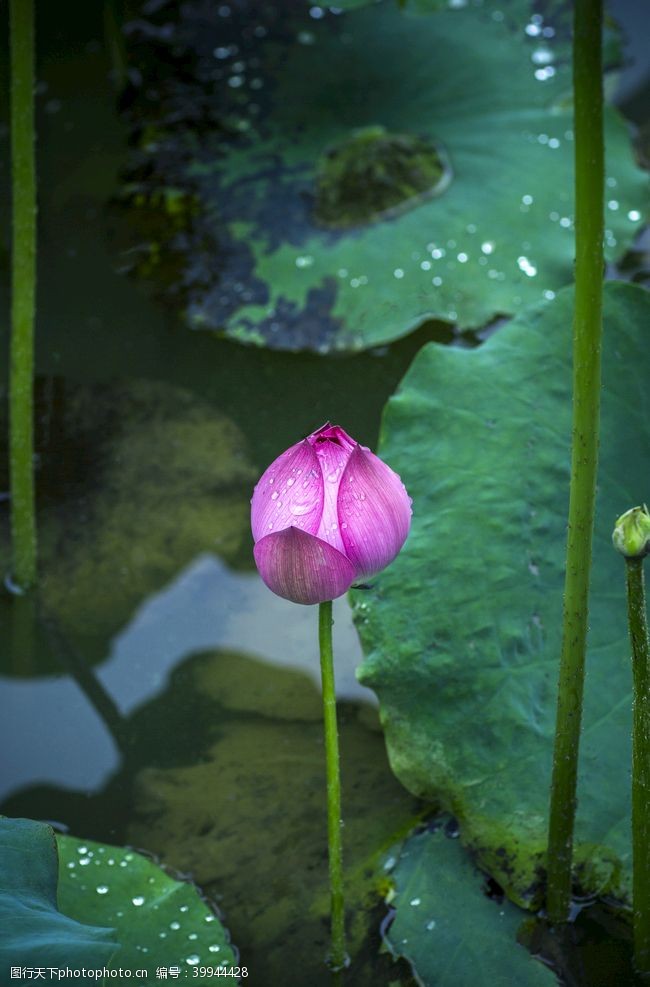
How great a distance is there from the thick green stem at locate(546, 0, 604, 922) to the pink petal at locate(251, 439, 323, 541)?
0.23 metres

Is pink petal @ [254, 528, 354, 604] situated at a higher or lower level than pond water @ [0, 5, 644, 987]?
higher

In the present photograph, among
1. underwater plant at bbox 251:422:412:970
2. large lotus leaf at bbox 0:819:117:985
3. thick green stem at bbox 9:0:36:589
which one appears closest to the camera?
large lotus leaf at bbox 0:819:117:985

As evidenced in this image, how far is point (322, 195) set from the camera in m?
2.19

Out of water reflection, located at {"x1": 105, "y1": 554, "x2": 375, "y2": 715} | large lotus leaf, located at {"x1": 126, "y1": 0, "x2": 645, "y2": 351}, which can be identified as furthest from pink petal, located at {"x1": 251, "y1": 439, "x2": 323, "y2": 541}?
large lotus leaf, located at {"x1": 126, "y1": 0, "x2": 645, "y2": 351}

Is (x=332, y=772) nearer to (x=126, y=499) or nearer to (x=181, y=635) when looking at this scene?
(x=181, y=635)

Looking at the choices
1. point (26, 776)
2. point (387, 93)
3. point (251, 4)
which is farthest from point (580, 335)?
point (251, 4)

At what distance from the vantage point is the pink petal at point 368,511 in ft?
3.01

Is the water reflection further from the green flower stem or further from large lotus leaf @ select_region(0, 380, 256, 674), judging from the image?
the green flower stem

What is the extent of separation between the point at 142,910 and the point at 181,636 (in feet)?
1.74

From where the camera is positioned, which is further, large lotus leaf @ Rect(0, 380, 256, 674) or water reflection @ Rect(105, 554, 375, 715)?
large lotus leaf @ Rect(0, 380, 256, 674)

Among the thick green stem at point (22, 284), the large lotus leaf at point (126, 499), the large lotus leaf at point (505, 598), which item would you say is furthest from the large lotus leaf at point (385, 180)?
the large lotus leaf at point (505, 598)

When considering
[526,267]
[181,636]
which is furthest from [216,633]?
[526,267]

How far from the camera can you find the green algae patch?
7.06ft

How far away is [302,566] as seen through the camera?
91 centimetres
